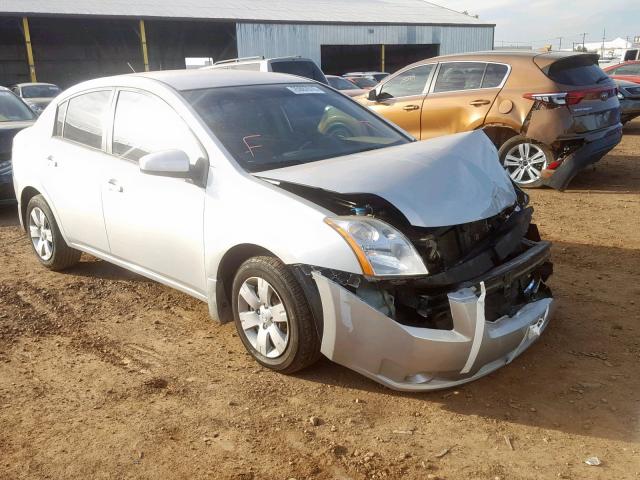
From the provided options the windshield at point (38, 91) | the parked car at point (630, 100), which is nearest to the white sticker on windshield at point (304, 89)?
Result: the parked car at point (630, 100)

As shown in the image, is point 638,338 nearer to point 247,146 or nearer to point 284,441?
point 284,441

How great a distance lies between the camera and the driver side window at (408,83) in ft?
28.6

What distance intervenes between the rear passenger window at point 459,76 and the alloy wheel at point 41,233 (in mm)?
5448

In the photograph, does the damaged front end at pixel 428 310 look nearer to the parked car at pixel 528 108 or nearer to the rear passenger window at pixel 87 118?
the rear passenger window at pixel 87 118

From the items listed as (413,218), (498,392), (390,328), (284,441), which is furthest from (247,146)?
(498,392)

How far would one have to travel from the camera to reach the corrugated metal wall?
97.1 feet

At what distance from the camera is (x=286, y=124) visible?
4137mm

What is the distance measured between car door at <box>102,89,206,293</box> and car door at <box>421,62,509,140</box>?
489cm

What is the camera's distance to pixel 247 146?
3812 mm

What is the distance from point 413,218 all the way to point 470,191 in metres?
0.51

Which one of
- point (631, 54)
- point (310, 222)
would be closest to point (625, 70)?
point (631, 54)

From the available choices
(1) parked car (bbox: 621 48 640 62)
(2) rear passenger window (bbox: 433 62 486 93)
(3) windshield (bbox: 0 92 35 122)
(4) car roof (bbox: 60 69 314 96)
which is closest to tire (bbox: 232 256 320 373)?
(4) car roof (bbox: 60 69 314 96)

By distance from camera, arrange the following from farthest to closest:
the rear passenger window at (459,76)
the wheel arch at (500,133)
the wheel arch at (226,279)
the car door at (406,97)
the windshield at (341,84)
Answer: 1. the windshield at (341,84)
2. the car door at (406,97)
3. the rear passenger window at (459,76)
4. the wheel arch at (500,133)
5. the wheel arch at (226,279)

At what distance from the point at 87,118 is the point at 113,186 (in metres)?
0.83
